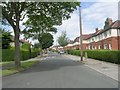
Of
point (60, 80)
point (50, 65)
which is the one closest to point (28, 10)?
point (50, 65)

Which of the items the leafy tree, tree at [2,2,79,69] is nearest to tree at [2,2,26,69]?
tree at [2,2,79,69]

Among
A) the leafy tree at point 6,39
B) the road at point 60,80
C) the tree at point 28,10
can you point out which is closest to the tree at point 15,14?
the tree at point 28,10

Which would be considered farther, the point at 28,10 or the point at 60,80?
the point at 28,10

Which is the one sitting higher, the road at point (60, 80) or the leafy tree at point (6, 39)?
the leafy tree at point (6, 39)

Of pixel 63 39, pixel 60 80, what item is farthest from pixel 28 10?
pixel 63 39

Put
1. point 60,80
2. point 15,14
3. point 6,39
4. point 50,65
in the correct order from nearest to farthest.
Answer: point 60,80
point 15,14
point 50,65
point 6,39

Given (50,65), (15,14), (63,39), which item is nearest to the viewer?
(15,14)

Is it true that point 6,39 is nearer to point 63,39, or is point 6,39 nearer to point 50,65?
point 50,65

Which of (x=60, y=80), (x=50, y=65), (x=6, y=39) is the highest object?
(x=6, y=39)

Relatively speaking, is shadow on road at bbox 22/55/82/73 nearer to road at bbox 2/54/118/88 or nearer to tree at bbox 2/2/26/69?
tree at bbox 2/2/26/69

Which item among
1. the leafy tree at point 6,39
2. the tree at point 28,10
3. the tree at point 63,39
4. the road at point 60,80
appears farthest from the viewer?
the tree at point 63,39

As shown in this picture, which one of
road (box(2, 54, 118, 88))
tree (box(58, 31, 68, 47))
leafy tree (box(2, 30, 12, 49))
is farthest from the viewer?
tree (box(58, 31, 68, 47))

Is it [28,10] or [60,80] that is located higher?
[28,10]

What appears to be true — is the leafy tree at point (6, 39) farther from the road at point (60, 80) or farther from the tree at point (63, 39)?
the tree at point (63, 39)
